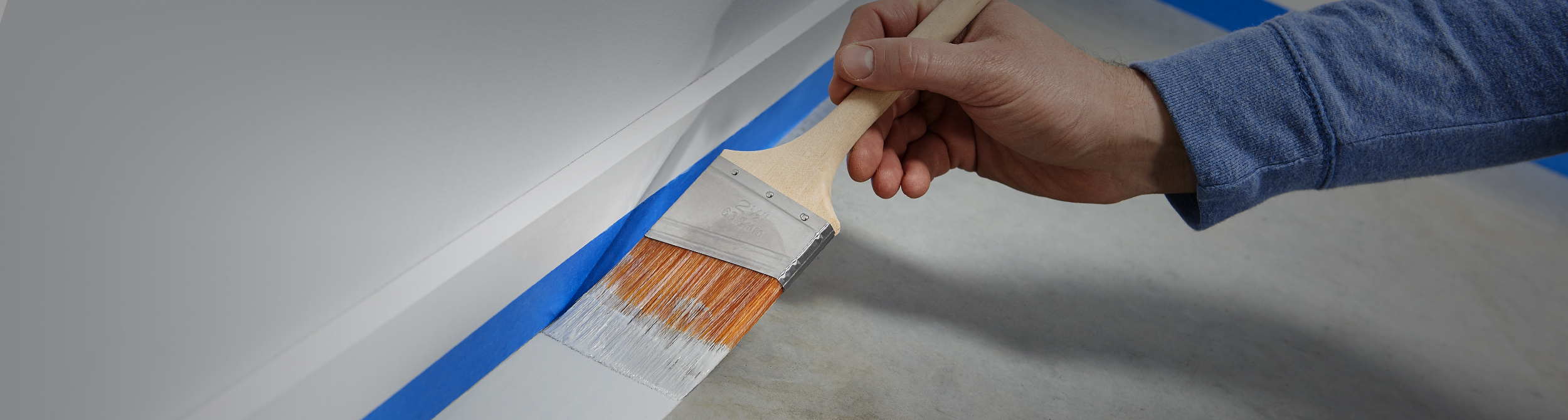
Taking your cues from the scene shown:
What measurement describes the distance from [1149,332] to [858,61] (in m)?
0.56

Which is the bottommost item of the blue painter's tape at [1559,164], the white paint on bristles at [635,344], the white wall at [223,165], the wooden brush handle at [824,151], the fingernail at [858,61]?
the blue painter's tape at [1559,164]

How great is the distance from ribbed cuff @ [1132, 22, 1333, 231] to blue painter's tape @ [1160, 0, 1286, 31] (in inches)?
53.6

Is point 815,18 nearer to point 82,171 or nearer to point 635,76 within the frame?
point 635,76

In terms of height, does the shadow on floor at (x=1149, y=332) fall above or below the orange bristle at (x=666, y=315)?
below

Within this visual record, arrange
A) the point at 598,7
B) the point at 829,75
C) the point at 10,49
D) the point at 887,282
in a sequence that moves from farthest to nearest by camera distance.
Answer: the point at 829,75, the point at 887,282, the point at 598,7, the point at 10,49

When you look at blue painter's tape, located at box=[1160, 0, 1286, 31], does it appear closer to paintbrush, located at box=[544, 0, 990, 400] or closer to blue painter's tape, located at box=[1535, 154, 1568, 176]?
blue painter's tape, located at box=[1535, 154, 1568, 176]

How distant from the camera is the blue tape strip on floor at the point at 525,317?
839mm

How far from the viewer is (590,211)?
3.19 feet

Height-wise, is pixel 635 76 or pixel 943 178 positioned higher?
pixel 635 76

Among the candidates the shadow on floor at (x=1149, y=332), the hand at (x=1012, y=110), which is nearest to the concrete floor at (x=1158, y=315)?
the shadow on floor at (x=1149, y=332)

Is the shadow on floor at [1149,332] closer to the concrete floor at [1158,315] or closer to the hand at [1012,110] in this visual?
the concrete floor at [1158,315]

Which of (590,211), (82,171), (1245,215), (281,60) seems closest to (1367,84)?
(1245,215)

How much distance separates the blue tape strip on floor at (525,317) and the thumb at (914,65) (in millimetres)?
335

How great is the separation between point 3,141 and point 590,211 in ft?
1.82
